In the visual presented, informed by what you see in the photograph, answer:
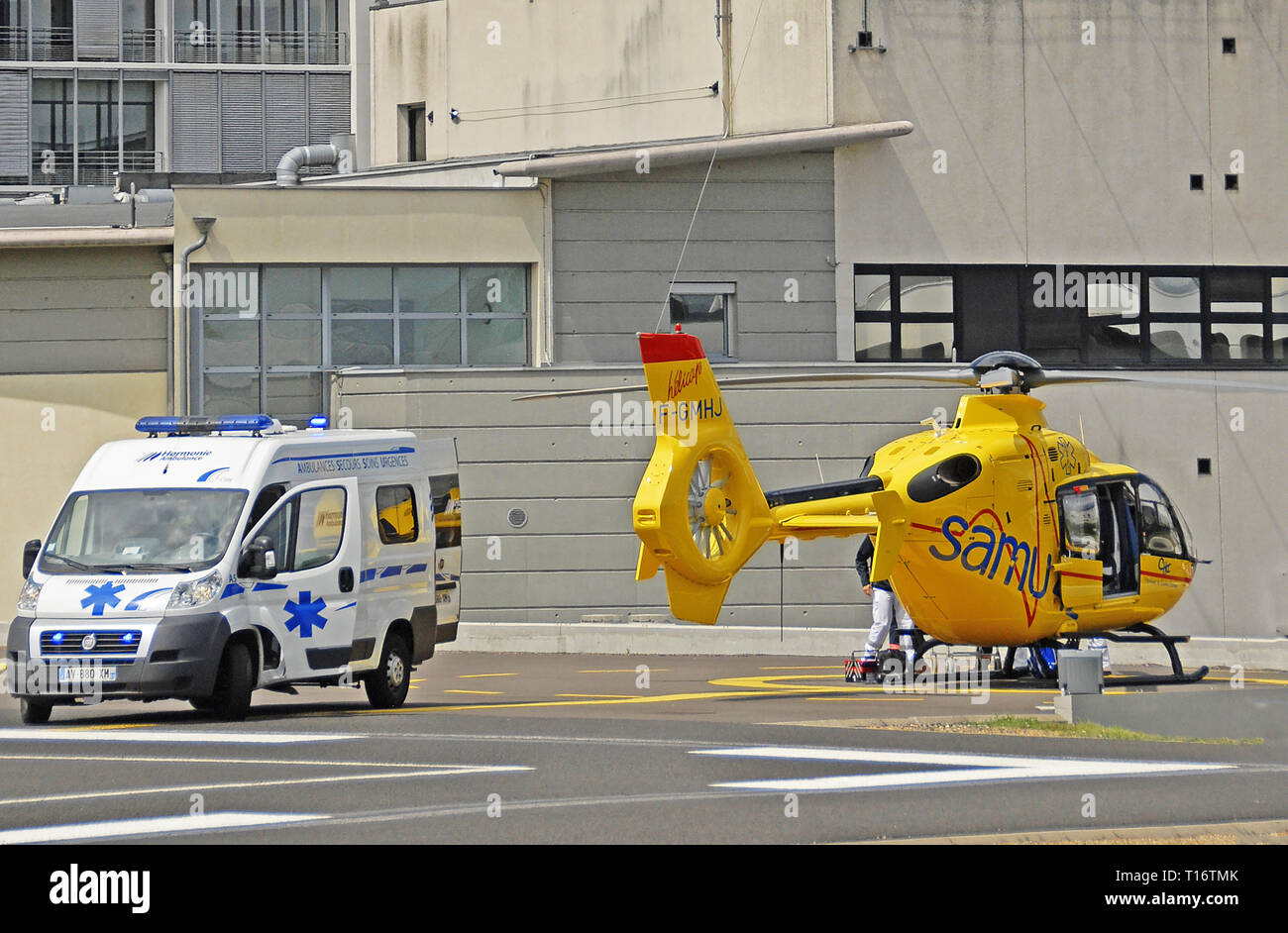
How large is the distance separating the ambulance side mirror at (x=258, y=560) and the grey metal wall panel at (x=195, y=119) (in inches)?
1608

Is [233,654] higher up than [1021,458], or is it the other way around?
[1021,458]

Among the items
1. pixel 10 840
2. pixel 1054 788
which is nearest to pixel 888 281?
pixel 1054 788

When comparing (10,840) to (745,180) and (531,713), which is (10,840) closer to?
(531,713)

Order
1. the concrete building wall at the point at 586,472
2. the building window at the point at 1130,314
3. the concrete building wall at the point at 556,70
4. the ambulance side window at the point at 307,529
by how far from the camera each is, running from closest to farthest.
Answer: the ambulance side window at the point at 307,529, the concrete building wall at the point at 586,472, the building window at the point at 1130,314, the concrete building wall at the point at 556,70

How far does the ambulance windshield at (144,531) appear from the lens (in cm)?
1592

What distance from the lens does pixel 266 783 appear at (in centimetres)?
1179

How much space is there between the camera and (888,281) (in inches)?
1191

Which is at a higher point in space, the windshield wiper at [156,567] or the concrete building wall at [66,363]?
the concrete building wall at [66,363]

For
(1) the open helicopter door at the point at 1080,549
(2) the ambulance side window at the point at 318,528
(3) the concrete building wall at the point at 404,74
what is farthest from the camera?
(3) the concrete building wall at the point at 404,74

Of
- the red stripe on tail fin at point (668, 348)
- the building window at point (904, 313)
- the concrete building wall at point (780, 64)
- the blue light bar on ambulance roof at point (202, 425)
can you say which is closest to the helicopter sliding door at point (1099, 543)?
the red stripe on tail fin at point (668, 348)

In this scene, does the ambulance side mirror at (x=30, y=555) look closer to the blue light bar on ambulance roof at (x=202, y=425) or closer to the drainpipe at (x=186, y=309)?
the blue light bar on ambulance roof at (x=202, y=425)

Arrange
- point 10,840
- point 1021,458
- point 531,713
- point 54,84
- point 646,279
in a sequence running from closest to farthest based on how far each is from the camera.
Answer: point 10,840 < point 531,713 < point 1021,458 < point 646,279 < point 54,84

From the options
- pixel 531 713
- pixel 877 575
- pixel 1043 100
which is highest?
pixel 1043 100

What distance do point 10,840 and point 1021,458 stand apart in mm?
11805
